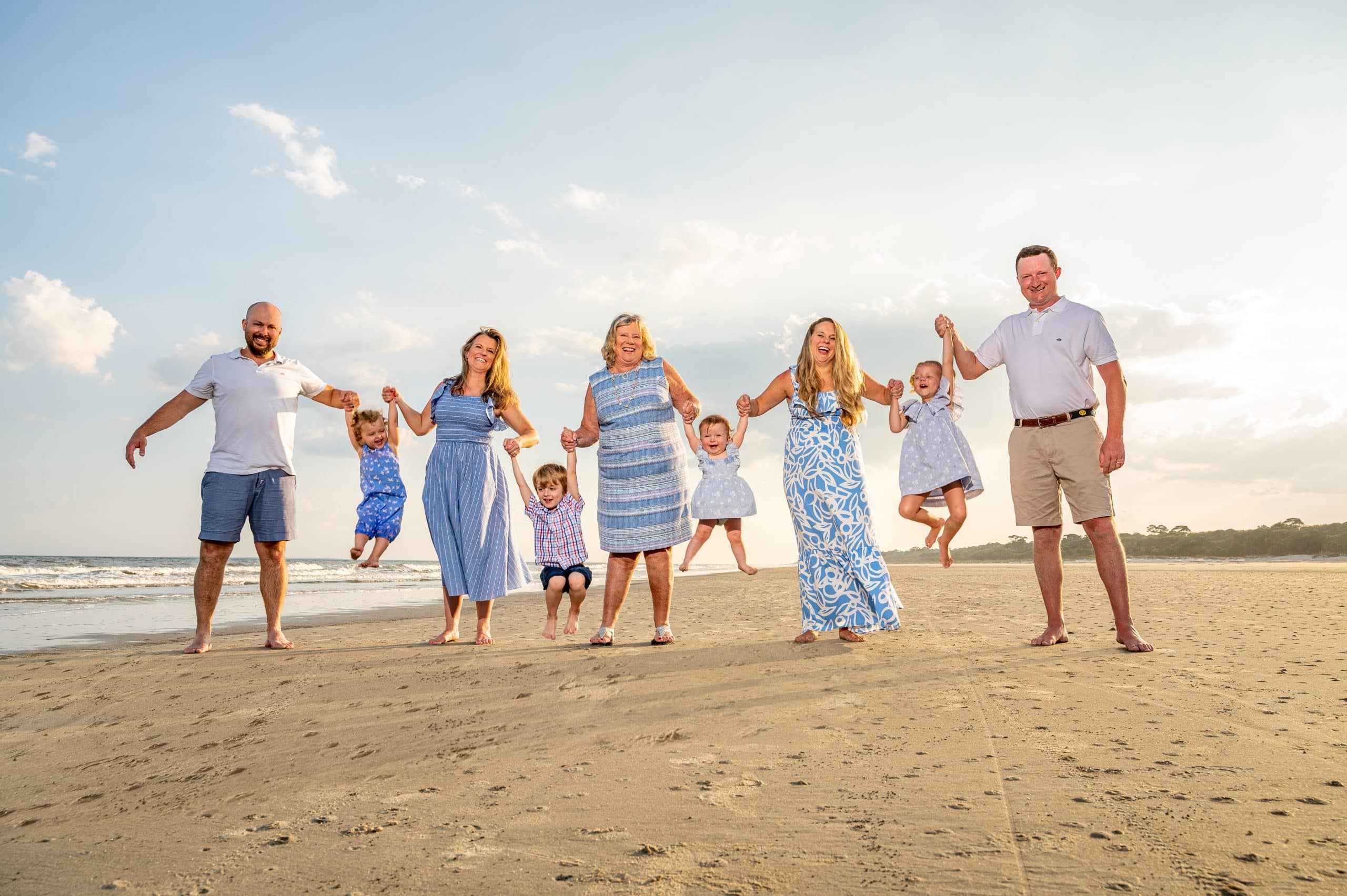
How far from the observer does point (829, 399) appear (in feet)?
18.1

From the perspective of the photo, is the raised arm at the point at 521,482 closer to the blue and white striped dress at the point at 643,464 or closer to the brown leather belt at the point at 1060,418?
the blue and white striped dress at the point at 643,464

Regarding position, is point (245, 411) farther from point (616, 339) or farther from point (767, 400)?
point (767, 400)

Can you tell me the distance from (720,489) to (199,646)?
474 cm

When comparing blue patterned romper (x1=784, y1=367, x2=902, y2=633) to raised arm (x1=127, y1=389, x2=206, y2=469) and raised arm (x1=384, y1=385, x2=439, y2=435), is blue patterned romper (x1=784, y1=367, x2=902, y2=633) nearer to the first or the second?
raised arm (x1=384, y1=385, x2=439, y2=435)

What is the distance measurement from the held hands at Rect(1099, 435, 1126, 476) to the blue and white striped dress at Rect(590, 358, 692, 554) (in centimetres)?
280

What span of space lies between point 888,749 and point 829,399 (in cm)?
319

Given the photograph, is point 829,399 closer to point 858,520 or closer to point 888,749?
point 858,520

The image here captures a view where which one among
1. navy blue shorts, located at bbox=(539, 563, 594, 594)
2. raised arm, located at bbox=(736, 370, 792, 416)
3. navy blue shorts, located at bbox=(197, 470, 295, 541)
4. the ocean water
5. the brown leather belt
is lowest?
the ocean water

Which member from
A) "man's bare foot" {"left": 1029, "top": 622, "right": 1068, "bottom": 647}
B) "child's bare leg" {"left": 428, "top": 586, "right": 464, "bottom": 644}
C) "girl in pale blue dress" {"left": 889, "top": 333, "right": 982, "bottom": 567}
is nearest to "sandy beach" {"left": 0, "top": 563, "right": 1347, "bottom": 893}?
"man's bare foot" {"left": 1029, "top": 622, "right": 1068, "bottom": 647}

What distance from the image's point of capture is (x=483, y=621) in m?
5.95

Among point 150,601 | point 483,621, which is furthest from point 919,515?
point 150,601

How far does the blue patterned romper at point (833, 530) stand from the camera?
17.4 ft

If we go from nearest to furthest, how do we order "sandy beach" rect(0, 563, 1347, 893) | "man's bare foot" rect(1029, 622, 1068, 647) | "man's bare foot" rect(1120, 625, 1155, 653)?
"sandy beach" rect(0, 563, 1347, 893), "man's bare foot" rect(1120, 625, 1155, 653), "man's bare foot" rect(1029, 622, 1068, 647)

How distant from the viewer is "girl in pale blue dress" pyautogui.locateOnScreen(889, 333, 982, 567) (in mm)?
7223
